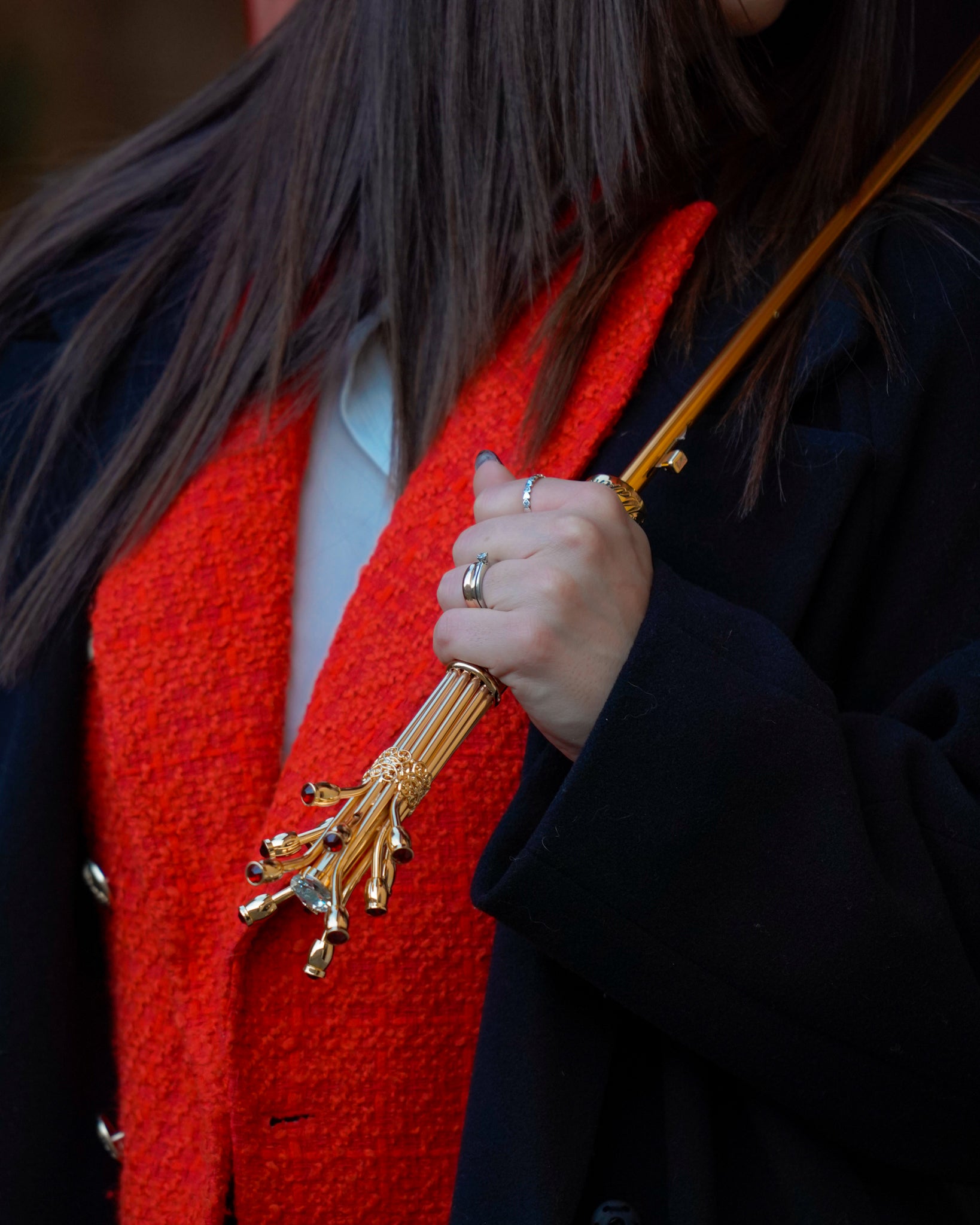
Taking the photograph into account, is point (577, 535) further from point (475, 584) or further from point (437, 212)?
point (437, 212)

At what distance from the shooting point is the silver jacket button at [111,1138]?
0.79 metres

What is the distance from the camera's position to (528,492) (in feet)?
2.05

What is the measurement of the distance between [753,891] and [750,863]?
14mm

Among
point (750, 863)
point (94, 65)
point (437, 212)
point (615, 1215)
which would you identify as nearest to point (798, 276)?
point (437, 212)


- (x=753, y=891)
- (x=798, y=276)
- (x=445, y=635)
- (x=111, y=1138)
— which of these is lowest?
(x=111, y=1138)

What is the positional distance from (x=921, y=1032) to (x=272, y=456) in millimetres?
517

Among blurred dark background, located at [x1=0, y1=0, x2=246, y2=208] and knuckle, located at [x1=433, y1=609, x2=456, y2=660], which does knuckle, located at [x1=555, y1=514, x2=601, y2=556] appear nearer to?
knuckle, located at [x1=433, y1=609, x2=456, y2=660]

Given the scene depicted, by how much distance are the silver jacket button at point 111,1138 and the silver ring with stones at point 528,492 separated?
0.49 meters

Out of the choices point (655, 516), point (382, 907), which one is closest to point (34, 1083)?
point (382, 907)

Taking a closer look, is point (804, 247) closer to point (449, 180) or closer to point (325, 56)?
point (449, 180)

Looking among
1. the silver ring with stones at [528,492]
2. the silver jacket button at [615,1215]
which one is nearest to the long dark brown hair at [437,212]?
the silver ring with stones at [528,492]

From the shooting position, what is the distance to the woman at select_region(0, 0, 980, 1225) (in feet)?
1.99

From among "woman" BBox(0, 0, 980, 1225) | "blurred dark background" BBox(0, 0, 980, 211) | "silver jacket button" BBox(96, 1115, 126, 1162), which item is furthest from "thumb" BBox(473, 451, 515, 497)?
"blurred dark background" BBox(0, 0, 980, 211)

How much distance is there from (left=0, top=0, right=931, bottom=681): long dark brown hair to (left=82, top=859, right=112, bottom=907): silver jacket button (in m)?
0.14
